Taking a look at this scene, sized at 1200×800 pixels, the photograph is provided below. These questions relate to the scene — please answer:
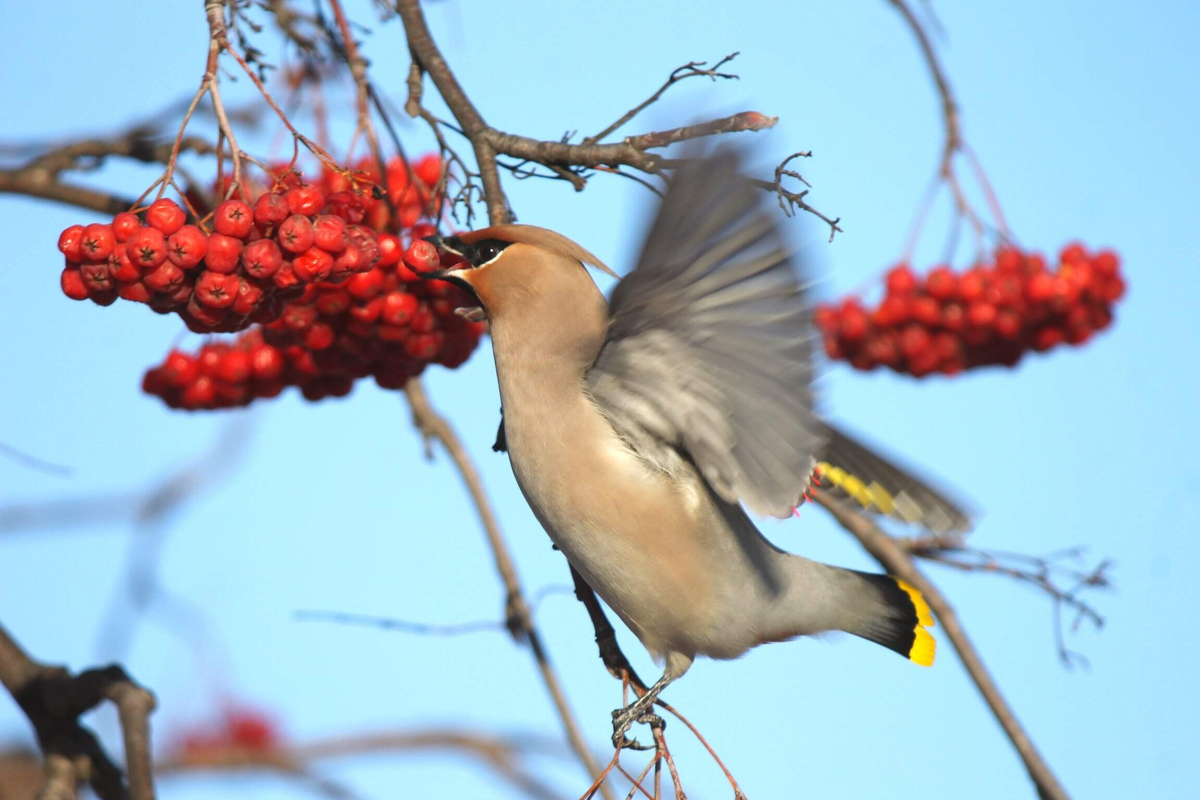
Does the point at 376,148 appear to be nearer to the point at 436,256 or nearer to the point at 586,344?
the point at 436,256

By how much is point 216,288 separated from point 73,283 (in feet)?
0.85

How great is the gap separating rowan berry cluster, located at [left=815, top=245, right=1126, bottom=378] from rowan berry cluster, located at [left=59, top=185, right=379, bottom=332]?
2504 mm

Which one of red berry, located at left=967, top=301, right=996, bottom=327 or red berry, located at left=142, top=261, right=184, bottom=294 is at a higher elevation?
red berry, located at left=967, top=301, right=996, bottom=327

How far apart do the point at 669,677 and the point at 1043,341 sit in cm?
220

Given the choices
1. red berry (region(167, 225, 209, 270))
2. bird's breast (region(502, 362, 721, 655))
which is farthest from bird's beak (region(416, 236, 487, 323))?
red berry (region(167, 225, 209, 270))

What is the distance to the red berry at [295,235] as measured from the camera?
2.06 meters

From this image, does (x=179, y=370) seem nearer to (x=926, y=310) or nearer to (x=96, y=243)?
(x=96, y=243)

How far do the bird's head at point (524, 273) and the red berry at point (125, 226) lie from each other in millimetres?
538

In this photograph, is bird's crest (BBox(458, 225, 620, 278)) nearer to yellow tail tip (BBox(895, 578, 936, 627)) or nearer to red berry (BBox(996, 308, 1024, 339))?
yellow tail tip (BBox(895, 578, 936, 627))

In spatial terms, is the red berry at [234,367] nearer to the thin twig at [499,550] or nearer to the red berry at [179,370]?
the red berry at [179,370]

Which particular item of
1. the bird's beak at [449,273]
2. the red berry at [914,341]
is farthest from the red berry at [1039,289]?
the bird's beak at [449,273]

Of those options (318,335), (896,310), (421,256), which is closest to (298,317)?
(318,335)

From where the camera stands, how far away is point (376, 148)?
8.30 feet

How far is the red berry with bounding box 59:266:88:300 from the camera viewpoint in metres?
2.12
